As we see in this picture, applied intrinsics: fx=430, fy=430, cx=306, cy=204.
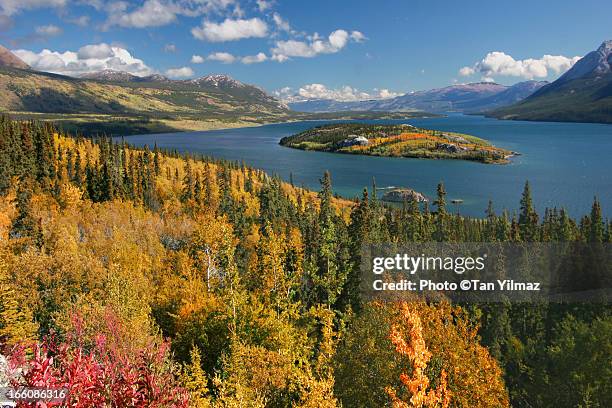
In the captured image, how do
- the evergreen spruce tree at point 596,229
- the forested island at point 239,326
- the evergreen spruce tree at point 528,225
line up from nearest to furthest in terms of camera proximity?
the forested island at point 239,326 < the evergreen spruce tree at point 596,229 < the evergreen spruce tree at point 528,225

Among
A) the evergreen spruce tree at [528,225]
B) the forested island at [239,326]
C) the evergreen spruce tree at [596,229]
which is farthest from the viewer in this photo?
the evergreen spruce tree at [528,225]

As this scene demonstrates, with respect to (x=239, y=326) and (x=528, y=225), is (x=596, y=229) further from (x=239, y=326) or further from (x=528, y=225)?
(x=239, y=326)

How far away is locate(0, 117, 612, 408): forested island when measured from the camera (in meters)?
21.2

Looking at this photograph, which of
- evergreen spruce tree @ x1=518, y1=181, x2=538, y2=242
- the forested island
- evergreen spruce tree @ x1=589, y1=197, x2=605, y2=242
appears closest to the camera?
the forested island

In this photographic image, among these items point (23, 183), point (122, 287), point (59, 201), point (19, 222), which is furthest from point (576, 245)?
point (23, 183)

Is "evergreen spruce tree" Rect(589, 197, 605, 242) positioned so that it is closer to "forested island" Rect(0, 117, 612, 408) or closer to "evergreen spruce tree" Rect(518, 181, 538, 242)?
"forested island" Rect(0, 117, 612, 408)

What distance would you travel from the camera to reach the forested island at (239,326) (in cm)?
2120

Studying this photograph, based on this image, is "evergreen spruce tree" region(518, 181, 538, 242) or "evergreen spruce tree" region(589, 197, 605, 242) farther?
"evergreen spruce tree" region(518, 181, 538, 242)

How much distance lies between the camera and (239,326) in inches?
1773

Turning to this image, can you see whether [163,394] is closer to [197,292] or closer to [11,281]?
[197,292]

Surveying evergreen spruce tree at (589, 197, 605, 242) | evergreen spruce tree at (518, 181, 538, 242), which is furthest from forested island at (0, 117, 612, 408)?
evergreen spruce tree at (518, 181, 538, 242)

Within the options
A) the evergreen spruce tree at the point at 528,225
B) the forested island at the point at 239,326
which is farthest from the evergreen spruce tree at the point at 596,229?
the evergreen spruce tree at the point at 528,225

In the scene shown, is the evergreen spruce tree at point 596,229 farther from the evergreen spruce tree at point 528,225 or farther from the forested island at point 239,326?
the evergreen spruce tree at point 528,225

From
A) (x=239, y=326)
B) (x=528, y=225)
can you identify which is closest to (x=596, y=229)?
(x=528, y=225)
